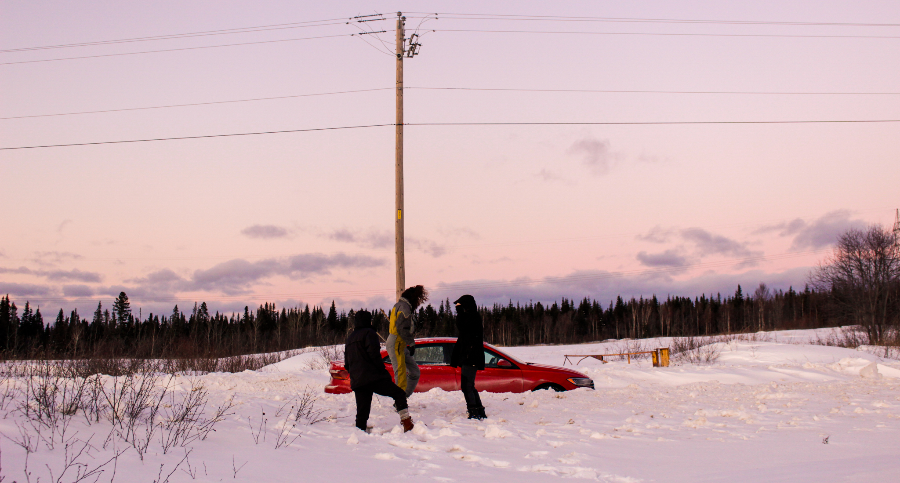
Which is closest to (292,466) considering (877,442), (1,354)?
(877,442)

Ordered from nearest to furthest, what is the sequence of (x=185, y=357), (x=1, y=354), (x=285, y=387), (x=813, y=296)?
(x=285, y=387), (x=1, y=354), (x=185, y=357), (x=813, y=296)

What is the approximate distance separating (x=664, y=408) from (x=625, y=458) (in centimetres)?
413

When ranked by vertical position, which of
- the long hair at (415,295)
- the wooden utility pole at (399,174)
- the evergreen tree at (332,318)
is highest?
the wooden utility pole at (399,174)

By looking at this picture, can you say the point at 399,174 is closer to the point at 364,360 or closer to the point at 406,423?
the point at 364,360

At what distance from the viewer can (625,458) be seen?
18.0ft

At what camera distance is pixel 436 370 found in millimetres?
10391

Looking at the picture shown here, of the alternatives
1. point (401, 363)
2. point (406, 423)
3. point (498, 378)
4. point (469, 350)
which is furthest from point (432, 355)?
point (406, 423)

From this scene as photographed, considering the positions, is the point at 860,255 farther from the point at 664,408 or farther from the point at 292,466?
the point at 292,466

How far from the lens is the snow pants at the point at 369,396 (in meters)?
6.89

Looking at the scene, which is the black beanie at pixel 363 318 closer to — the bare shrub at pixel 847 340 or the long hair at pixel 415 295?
the long hair at pixel 415 295

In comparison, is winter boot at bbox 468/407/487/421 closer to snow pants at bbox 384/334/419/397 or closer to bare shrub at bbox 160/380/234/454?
snow pants at bbox 384/334/419/397

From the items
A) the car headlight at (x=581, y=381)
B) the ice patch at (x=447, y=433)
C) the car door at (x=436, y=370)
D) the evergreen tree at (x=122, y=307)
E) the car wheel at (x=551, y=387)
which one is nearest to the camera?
the ice patch at (x=447, y=433)

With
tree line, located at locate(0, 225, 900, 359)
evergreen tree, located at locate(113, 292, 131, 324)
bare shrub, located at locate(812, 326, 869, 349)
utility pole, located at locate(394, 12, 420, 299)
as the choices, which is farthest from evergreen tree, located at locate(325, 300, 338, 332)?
utility pole, located at locate(394, 12, 420, 299)

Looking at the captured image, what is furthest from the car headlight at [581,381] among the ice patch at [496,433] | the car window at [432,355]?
the ice patch at [496,433]
